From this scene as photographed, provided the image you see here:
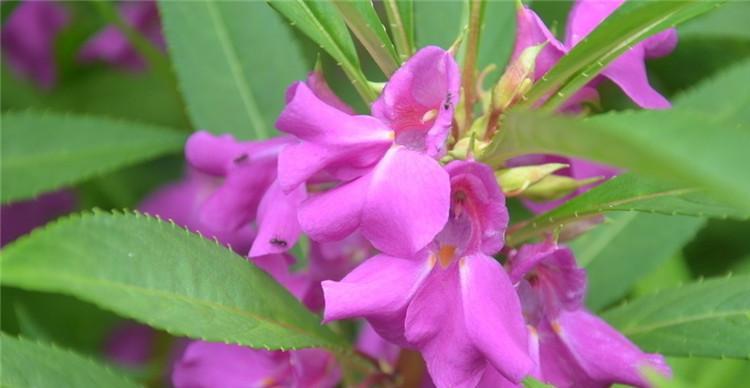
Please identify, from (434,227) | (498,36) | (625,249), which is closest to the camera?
(434,227)

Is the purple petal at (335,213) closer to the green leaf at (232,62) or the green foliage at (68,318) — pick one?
the green leaf at (232,62)

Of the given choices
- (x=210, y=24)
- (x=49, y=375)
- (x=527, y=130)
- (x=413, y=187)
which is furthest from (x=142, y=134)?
(x=527, y=130)

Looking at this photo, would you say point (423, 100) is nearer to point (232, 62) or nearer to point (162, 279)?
point (162, 279)

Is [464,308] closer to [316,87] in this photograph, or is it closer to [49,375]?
[316,87]

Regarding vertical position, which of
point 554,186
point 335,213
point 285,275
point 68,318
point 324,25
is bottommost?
point 68,318

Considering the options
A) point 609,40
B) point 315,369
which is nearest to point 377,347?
point 315,369

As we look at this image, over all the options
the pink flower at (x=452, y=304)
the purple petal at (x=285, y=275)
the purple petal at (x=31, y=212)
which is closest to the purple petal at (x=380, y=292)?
the pink flower at (x=452, y=304)
